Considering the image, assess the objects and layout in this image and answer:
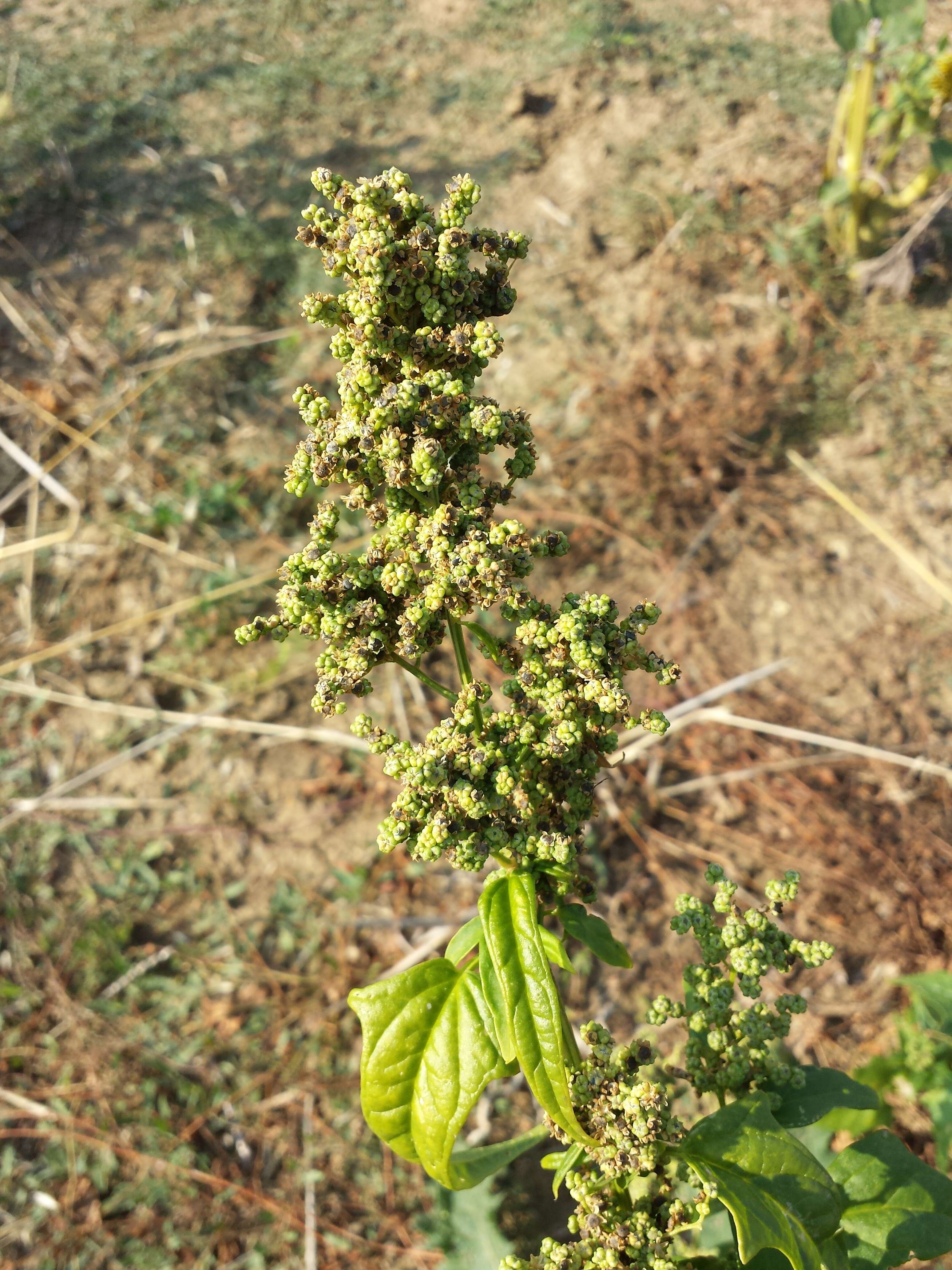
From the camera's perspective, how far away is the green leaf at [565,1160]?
219 cm

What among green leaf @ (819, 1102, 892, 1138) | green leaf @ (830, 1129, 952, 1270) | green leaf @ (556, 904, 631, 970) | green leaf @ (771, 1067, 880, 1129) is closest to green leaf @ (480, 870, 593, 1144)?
green leaf @ (556, 904, 631, 970)

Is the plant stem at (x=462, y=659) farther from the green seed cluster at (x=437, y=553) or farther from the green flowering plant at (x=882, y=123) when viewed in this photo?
the green flowering plant at (x=882, y=123)

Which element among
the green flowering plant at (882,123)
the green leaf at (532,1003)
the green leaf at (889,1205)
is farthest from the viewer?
the green flowering plant at (882,123)

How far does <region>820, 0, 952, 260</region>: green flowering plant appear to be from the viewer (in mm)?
5918

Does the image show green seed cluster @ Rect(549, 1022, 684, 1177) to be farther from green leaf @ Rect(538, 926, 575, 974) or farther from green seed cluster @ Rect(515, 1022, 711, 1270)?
green leaf @ Rect(538, 926, 575, 974)

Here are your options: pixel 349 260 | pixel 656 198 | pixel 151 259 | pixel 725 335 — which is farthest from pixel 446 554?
pixel 151 259

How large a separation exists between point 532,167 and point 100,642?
544cm

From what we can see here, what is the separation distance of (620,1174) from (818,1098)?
2.21 feet

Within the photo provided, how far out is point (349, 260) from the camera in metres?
1.90

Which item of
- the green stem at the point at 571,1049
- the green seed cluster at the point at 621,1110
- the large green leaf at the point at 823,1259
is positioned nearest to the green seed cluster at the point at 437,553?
the green stem at the point at 571,1049

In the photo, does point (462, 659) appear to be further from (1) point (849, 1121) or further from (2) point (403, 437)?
(1) point (849, 1121)

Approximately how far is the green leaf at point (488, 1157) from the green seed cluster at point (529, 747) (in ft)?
2.93

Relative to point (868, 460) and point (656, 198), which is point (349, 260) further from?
point (656, 198)

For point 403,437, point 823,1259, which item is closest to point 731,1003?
point 823,1259
